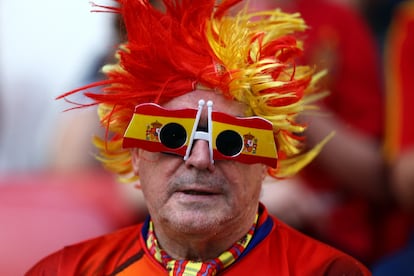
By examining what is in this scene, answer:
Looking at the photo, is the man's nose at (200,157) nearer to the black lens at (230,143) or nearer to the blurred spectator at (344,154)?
the black lens at (230,143)

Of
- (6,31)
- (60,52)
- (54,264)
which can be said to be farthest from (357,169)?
(6,31)

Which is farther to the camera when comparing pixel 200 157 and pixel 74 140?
pixel 74 140

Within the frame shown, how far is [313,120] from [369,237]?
633 mm

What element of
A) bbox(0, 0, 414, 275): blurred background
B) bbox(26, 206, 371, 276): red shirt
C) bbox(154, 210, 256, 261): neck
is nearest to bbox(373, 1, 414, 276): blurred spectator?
bbox(0, 0, 414, 275): blurred background

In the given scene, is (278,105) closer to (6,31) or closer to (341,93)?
(341,93)

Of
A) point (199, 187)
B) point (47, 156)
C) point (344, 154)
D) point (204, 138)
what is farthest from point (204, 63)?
point (47, 156)

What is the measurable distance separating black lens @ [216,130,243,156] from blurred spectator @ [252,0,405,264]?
124 cm

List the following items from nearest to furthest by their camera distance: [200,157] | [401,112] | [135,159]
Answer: [200,157]
[135,159]
[401,112]

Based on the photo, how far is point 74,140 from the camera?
14.3 ft

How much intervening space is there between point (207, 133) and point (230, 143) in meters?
0.06

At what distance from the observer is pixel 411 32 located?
348 centimetres

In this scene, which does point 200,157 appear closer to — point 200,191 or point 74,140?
point 200,191

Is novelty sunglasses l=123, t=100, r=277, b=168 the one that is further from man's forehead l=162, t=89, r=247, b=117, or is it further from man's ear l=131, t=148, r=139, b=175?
man's ear l=131, t=148, r=139, b=175

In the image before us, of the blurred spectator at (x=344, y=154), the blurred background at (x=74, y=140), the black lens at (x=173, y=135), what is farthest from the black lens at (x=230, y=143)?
the blurred spectator at (x=344, y=154)
